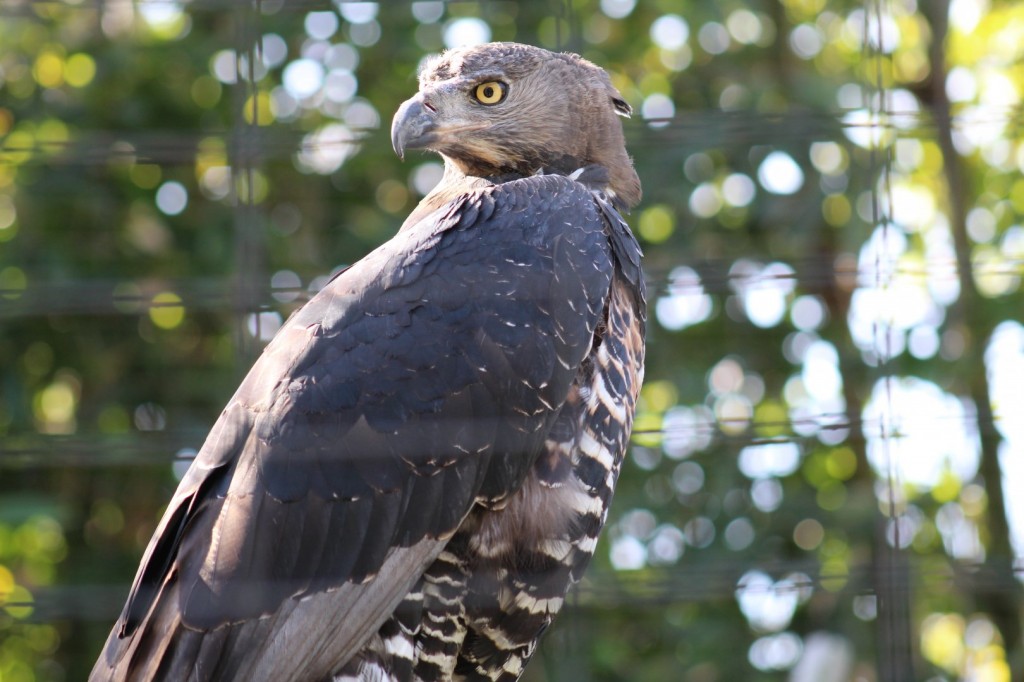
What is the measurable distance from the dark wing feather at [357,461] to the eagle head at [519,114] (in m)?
0.55

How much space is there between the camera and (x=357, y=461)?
247 centimetres

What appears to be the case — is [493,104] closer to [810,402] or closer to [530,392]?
[530,392]

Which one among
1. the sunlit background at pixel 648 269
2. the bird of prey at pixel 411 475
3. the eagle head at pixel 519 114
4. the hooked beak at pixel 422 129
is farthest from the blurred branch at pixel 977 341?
the bird of prey at pixel 411 475

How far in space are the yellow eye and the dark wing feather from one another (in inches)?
24.4

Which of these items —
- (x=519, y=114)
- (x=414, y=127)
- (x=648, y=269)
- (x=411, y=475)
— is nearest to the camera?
(x=411, y=475)

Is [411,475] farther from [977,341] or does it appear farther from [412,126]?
[977,341]

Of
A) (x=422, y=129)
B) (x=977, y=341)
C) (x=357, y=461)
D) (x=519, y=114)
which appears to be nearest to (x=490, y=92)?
(x=519, y=114)

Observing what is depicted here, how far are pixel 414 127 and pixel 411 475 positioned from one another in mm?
899

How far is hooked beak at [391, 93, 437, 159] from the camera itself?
9.68ft

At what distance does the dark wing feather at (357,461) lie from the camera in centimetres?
241

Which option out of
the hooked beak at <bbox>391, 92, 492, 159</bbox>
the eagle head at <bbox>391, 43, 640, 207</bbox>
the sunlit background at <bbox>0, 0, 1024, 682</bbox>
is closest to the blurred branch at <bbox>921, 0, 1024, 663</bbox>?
the sunlit background at <bbox>0, 0, 1024, 682</bbox>

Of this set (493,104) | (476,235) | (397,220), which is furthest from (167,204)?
(476,235)

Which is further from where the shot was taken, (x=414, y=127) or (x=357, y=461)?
(x=414, y=127)

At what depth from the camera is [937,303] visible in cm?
461
